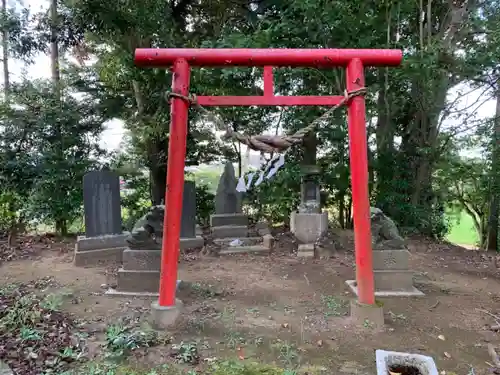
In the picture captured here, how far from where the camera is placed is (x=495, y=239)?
28.9 feet

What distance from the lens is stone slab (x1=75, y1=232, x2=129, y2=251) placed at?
604 centimetres

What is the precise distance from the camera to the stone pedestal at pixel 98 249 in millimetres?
5941

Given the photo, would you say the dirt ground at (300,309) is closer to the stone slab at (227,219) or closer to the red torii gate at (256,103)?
the red torii gate at (256,103)

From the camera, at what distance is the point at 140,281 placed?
4426 millimetres

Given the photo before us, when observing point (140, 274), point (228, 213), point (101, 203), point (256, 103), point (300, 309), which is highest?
point (256, 103)

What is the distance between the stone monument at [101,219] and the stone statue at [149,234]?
1888mm

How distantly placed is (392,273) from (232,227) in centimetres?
368

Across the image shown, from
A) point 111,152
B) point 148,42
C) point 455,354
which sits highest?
point 148,42

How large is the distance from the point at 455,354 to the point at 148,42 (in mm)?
7271

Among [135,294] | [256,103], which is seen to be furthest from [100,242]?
[256,103]

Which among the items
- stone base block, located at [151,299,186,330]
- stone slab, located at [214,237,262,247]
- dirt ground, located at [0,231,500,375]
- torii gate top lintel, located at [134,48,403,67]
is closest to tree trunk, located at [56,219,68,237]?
dirt ground, located at [0,231,500,375]

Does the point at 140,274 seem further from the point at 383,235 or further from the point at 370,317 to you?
the point at 383,235

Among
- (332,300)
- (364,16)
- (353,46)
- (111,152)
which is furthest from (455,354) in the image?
(111,152)

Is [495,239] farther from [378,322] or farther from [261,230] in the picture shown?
[378,322]
